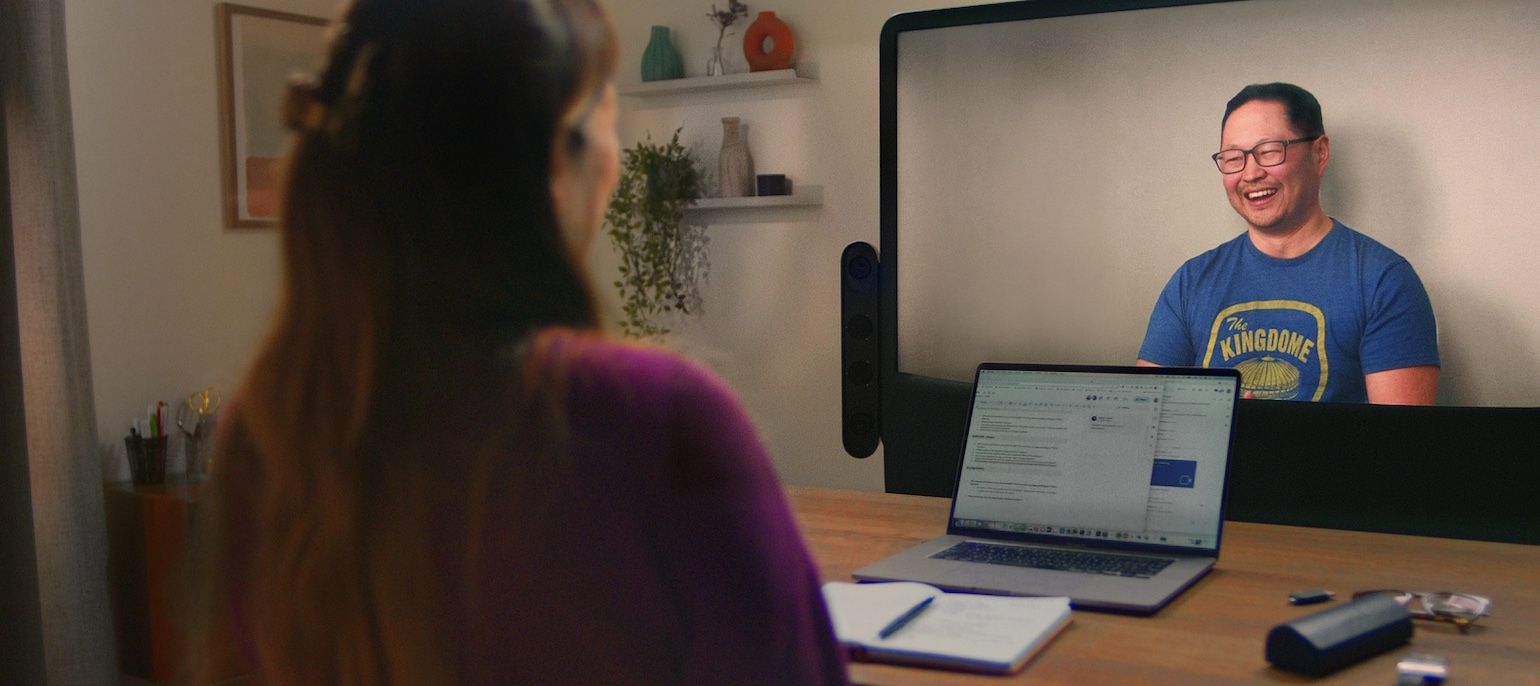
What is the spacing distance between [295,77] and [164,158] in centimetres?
318

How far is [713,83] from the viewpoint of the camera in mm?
4031

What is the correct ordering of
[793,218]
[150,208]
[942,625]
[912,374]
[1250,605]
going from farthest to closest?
[793,218] < [150,208] < [912,374] < [1250,605] < [942,625]

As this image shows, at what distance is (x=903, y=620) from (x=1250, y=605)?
40cm

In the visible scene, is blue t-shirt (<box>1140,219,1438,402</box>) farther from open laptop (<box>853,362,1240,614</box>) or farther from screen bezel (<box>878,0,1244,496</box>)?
open laptop (<box>853,362,1240,614</box>)

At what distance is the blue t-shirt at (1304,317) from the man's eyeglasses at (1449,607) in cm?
135

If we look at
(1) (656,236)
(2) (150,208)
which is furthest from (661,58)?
(2) (150,208)

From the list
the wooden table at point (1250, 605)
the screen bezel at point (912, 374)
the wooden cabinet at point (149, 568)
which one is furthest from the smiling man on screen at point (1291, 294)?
the wooden cabinet at point (149, 568)

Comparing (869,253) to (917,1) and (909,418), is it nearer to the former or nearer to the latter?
(909,418)

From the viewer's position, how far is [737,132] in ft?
13.3

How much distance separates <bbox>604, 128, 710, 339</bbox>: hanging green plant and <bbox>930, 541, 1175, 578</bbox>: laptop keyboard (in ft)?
8.92

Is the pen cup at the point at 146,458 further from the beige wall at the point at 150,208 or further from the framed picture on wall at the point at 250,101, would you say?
the framed picture on wall at the point at 250,101

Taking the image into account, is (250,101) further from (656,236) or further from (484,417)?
(484,417)

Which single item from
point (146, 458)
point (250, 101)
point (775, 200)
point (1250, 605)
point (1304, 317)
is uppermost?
point (250, 101)

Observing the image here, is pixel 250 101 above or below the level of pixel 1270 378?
above
